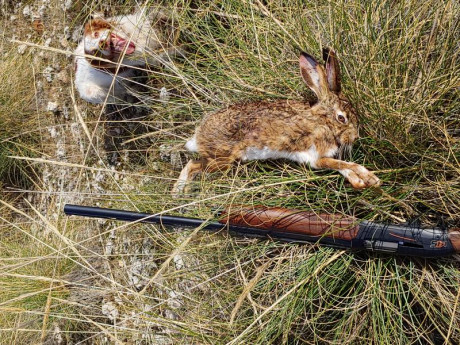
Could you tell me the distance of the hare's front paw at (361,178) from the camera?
2143mm

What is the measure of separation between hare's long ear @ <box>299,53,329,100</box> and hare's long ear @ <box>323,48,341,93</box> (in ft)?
0.07

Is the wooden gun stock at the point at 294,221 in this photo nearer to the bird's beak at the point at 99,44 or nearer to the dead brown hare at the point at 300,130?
the dead brown hare at the point at 300,130

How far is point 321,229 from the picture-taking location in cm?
224

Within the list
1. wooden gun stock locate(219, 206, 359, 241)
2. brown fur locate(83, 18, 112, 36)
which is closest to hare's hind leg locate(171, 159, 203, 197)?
wooden gun stock locate(219, 206, 359, 241)

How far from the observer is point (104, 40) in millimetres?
2838

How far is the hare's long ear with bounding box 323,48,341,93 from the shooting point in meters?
2.14

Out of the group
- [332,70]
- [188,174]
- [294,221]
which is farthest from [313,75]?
[188,174]

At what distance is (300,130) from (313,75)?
0.79ft

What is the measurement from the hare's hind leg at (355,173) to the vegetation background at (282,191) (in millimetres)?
81

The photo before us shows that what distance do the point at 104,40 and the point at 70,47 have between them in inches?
38.1

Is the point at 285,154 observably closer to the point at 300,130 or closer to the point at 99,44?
the point at 300,130

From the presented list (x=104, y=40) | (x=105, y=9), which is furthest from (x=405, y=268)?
(x=105, y=9)

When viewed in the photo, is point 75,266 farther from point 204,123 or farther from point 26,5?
point 26,5

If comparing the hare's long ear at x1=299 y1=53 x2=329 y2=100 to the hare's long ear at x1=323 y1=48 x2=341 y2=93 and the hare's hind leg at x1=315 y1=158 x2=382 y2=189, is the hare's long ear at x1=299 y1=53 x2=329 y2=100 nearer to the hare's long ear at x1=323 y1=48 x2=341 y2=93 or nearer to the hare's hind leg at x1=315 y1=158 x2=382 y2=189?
the hare's long ear at x1=323 y1=48 x2=341 y2=93
